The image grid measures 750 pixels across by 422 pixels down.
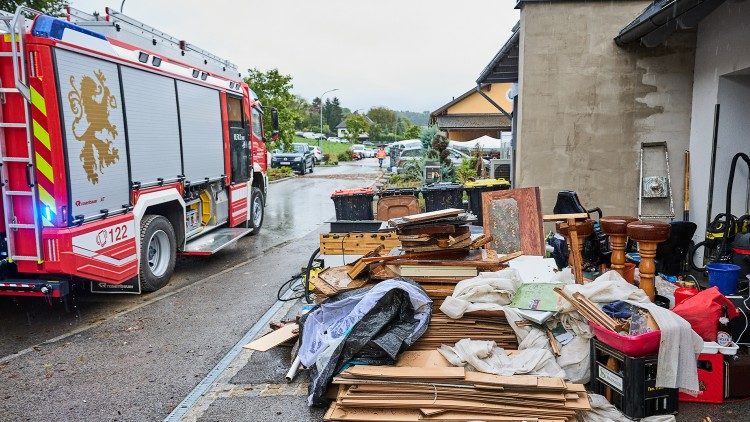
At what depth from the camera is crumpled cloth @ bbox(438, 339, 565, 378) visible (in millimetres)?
3850

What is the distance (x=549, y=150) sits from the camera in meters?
8.23

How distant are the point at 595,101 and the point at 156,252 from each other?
6.83 m

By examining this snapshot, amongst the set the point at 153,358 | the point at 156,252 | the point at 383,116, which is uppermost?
the point at 383,116

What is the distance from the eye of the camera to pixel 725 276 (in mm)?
4867

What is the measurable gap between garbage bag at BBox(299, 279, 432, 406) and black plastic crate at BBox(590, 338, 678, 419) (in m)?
1.44

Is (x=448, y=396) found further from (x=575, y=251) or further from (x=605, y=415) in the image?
(x=575, y=251)

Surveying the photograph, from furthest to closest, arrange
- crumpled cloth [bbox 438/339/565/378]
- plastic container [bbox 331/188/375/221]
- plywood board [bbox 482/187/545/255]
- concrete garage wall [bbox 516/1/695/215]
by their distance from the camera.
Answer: plastic container [bbox 331/188/375/221], concrete garage wall [bbox 516/1/695/215], plywood board [bbox 482/187/545/255], crumpled cloth [bbox 438/339/565/378]

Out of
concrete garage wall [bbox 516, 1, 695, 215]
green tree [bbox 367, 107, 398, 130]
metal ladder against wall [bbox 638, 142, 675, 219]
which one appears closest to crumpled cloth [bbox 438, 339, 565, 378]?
concrete garage wall [bbox 516, 1, 695, 215]

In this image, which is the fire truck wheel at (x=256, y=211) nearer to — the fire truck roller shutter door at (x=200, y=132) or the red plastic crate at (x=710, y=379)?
the fire truck roller shutter door at (x=200, y=132)

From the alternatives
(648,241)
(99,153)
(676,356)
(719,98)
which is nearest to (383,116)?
(719,98)

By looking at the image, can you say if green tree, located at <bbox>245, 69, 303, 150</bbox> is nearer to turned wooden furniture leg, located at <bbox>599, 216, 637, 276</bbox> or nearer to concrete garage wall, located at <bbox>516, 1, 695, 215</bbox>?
concrete garage wall, located at <bbox>516, 1, 695, 215</bbox>

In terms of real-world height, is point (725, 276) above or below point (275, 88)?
below

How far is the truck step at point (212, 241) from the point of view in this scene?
8297mm

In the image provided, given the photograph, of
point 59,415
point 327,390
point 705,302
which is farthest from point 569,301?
point 59,415
